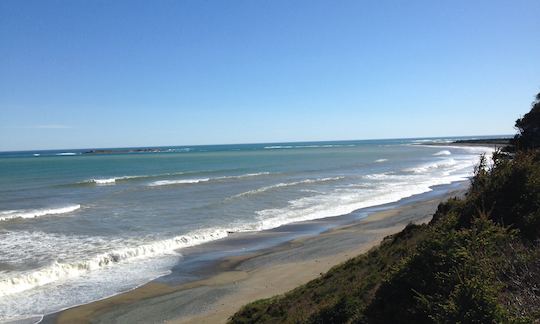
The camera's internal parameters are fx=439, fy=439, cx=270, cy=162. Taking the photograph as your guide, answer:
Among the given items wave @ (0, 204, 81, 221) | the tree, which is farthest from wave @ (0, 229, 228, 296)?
the tree

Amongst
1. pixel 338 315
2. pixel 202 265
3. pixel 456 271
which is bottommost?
pixel 202 265

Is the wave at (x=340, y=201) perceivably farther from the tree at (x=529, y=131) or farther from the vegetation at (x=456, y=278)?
the vegetation at (x=456, y=278)

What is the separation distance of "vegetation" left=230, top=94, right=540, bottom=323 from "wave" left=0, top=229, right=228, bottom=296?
7.72m

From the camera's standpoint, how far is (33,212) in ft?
89.9

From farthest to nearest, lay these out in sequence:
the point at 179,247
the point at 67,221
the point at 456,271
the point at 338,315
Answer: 1. the point at 67,221
2. the point at 179,247
3. the point at 338,315
4. the point at 456,271

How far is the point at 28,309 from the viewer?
39.7 ft

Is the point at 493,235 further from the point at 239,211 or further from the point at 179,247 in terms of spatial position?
the point at 239,211

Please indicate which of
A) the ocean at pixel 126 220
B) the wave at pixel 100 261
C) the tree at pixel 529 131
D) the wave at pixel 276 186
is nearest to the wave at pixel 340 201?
the ocean at pixel 126 220

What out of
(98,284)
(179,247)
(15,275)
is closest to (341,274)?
(98,284)

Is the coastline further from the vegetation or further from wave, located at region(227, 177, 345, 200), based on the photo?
wave, located at region(227, 177, 345, 200)

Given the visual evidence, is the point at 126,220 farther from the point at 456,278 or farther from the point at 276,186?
the point at 456,278

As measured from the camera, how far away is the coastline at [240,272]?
38.4 ft

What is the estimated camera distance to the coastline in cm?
1170

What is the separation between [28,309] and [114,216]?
1401 centimetres
